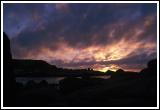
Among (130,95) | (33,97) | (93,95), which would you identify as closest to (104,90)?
(93,95)

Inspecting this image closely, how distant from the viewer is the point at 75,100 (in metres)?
13.4

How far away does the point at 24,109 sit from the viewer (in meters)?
9.22

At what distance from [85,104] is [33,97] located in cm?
315

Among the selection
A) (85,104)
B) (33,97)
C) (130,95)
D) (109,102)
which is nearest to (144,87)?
(130,95)

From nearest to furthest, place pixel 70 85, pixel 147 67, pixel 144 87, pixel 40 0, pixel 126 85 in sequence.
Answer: pixel 40 0, pixel 144 87, pixel 126 85, pixel 147 67, pixel 70 85

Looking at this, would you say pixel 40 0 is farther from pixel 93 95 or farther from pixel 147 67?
pixel 147 67

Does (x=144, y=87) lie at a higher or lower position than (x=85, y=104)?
higher

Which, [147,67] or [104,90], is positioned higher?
[147,67]

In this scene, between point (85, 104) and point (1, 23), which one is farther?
point (85, 104)

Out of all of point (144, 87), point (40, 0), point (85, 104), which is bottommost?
point (85, 104)

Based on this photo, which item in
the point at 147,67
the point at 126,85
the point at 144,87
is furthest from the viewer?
the point at 147,67

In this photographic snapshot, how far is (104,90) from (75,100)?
200cm

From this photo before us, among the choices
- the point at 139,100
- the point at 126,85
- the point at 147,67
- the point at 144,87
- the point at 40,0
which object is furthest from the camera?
the point at 147,67

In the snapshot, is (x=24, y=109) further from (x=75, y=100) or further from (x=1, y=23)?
(x=75, y=100)
